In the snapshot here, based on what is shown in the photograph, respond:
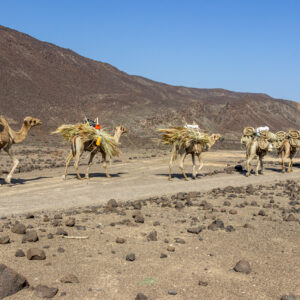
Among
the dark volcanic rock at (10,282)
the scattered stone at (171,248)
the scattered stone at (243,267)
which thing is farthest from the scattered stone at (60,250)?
the scattered stone at (243,267)

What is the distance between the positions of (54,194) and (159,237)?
581 cm

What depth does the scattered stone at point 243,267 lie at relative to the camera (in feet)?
19.0

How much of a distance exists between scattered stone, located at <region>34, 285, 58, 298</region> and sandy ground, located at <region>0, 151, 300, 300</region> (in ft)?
0.27

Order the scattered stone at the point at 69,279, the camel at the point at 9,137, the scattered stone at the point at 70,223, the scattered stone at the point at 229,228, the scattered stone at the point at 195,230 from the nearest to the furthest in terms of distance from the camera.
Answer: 1. the scattered stone at the point at 69,279
2. the scattered stone at the point at 195,230
3. the scattered stone at the point at 70,223
4. the scattered stone at the point at 229,228
5. the camel at the point at 9,137

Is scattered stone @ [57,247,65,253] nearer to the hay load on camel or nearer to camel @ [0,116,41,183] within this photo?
camel @ [0,116,41,183]

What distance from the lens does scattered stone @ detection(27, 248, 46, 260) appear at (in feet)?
19.5

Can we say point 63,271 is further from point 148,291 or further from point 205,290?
point 205,290

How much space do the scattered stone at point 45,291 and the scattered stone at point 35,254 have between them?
1.01 m

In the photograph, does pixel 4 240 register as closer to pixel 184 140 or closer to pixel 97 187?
pixel 97 187

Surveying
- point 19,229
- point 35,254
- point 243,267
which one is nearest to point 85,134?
point 19,229

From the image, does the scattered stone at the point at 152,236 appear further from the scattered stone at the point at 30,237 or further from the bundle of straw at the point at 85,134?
the bundle of straw at the point at 85,134

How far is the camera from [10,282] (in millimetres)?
4891

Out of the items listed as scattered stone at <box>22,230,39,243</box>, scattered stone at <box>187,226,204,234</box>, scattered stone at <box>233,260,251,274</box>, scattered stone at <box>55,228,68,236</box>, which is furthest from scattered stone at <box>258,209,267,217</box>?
scattered stone at <box>22,230,39,243</box>

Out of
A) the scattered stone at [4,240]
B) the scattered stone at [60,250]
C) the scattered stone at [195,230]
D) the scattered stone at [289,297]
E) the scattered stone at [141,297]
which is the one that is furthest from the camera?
the scattered stone at [195,230]
